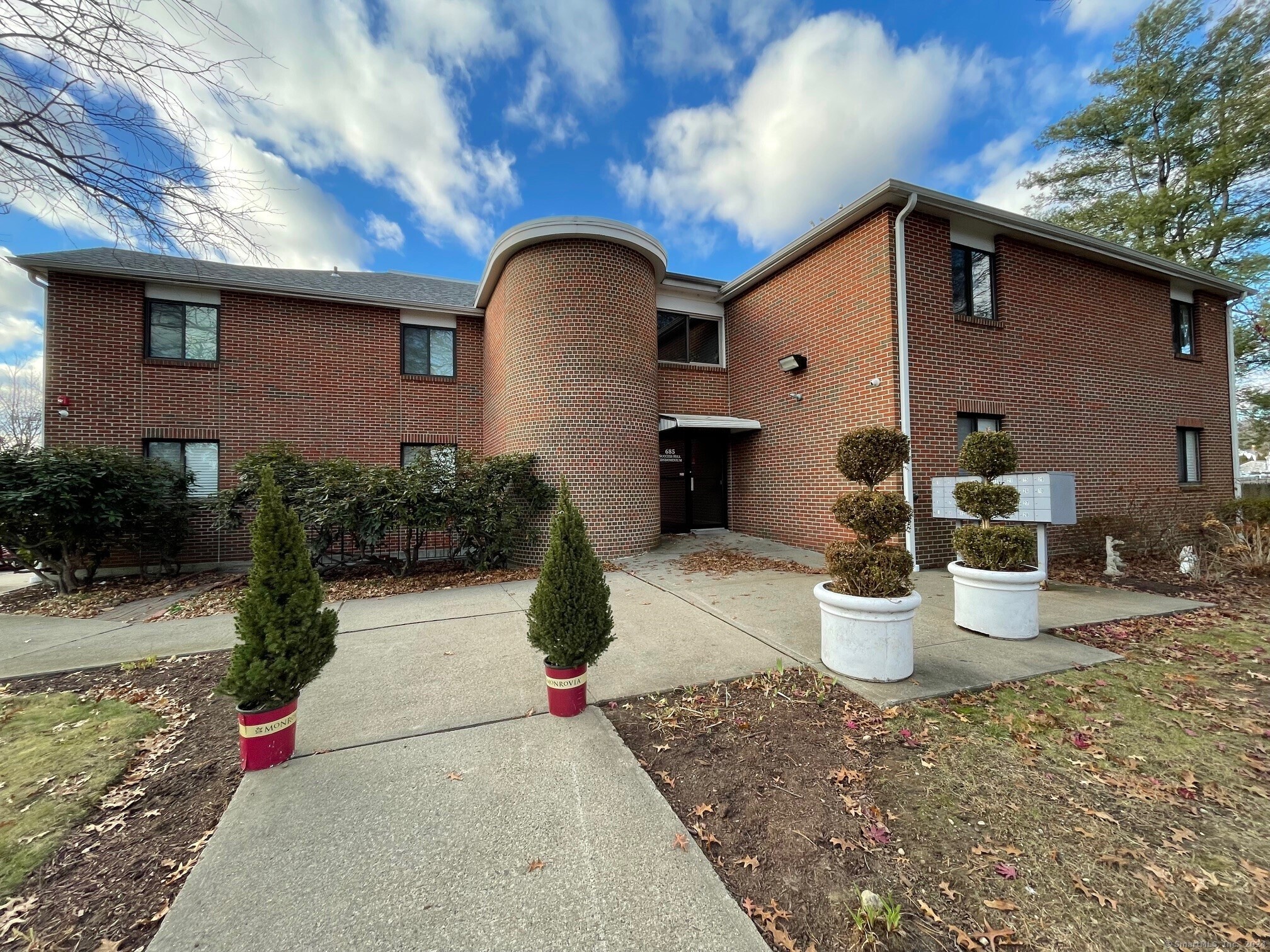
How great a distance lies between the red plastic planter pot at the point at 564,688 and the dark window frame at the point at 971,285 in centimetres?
887

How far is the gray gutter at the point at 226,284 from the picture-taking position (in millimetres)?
8333

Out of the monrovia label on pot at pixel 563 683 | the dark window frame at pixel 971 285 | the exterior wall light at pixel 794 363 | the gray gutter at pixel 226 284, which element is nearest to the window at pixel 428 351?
the gray gutter at pixel 226 284

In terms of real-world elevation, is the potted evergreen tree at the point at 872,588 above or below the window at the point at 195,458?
below

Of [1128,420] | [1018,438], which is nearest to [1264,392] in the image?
[1128,420]

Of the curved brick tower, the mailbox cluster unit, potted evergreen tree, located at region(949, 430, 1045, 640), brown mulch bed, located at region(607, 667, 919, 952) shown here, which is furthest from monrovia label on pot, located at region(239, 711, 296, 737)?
the mailbox cluster unit

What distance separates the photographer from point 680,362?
11.0 metres

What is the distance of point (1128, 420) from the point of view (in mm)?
9695

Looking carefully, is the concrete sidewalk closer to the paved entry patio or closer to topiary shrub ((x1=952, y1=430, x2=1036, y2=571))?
the paved entry patio

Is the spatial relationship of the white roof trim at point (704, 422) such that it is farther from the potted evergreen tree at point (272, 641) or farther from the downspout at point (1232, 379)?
the downspout at point (1232, 379)

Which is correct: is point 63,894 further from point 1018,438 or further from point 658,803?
point 1018,438

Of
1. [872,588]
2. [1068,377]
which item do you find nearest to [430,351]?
[872,588]

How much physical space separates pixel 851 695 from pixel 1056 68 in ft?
20.0

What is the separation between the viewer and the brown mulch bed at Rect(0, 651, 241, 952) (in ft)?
5.48

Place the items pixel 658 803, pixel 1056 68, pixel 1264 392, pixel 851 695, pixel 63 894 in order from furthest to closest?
1. pixel 1264 392
2. pixel 1056 68
3. pixel 851 695
4. pixel 658 803
5. pixel 63 894
